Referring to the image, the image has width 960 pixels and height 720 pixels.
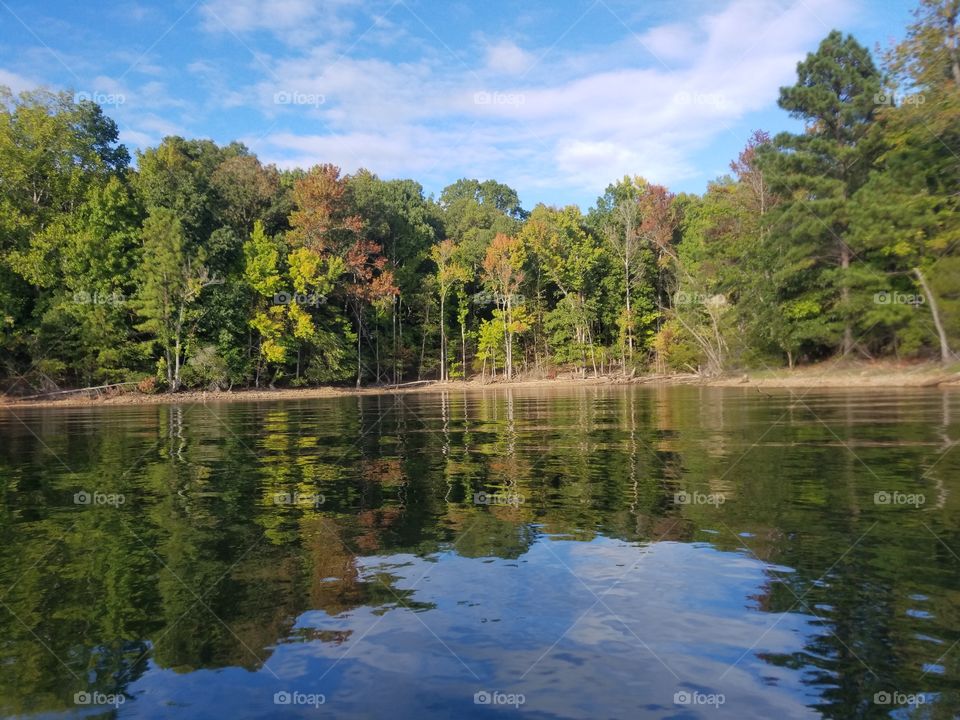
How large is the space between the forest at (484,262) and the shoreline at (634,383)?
69.1 inches

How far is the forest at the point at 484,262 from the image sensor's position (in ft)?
137

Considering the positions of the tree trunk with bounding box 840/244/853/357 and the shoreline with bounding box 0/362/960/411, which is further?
the tree trunk with bounding box 840/244/853/357

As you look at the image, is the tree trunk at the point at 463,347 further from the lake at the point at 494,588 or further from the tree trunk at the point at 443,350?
the lake at the point at 494,588

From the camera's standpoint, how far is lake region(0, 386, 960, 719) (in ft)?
16.8

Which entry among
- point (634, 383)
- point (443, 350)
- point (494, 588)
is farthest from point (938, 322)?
point (443, 350)

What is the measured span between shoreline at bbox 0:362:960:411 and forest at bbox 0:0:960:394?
175 centimetres

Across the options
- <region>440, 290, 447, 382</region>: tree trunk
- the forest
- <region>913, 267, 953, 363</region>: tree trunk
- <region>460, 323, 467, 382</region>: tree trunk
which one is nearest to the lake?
<region>913, 267, 953, 363</region>: tree trunk

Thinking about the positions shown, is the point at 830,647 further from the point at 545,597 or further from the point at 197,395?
the point at 197,395

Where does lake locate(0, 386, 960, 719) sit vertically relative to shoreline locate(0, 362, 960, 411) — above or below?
below

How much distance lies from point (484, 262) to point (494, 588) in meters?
66.0

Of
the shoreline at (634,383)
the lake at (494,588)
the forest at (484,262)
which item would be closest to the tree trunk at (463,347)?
the forest at (484,262)

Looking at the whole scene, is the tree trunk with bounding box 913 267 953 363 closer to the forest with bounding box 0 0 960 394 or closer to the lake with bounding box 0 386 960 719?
the forest with bounding box 0 0 960 394

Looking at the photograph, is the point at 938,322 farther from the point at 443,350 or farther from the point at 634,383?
the point at 443,350

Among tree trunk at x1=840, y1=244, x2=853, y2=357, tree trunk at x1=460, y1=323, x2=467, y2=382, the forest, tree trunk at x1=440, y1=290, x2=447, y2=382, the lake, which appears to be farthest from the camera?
tree trunk at x1=460, y1=323, x2=467, y2=382
